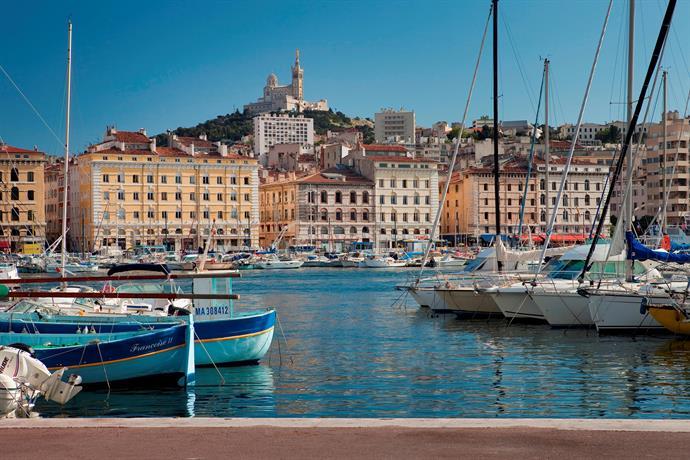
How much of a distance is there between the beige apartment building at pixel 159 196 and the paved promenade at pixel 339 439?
9715 cm

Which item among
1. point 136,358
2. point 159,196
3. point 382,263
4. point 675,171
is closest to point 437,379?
point 136,358

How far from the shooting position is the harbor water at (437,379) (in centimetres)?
1627

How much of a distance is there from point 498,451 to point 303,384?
34.9ft

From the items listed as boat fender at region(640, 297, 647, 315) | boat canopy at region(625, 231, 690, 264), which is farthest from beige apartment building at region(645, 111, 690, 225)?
boat fender at region(640, 297, 647, 315)

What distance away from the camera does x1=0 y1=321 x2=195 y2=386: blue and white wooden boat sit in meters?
17.7

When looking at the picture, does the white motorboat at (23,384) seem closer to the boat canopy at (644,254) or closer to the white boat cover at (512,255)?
A: the boat canopy at (644,254)

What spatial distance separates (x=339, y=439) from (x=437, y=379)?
1060 centimetres

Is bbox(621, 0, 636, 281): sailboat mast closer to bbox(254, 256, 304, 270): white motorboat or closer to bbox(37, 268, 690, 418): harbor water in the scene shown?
bbox(37, 268, 690, 418): harbor water

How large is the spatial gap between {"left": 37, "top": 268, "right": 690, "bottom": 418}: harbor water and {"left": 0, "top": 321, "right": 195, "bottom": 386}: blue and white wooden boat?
0.30m

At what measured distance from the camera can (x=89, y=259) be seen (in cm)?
9500

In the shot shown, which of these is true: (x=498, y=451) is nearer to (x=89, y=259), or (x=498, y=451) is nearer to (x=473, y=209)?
(x=89, y=259)

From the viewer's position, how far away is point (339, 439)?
381 inches

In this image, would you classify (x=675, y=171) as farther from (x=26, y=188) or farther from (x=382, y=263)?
(x=26, y=188)

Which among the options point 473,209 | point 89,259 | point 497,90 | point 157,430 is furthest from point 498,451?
point 473,209
